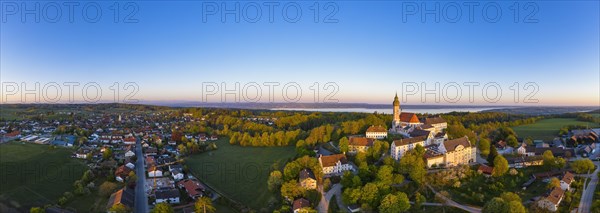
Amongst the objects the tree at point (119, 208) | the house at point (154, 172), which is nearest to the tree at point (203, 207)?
the tree at point (119, 208)

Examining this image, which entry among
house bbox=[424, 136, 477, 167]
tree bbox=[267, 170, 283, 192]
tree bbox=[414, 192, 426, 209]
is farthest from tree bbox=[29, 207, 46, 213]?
house bbox=[424, 136, 477, 167]

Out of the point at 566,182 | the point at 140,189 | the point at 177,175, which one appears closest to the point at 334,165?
the point at 177,175

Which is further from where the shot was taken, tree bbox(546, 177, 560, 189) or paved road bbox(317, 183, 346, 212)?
tree bbox(546, 177, 560, 189)

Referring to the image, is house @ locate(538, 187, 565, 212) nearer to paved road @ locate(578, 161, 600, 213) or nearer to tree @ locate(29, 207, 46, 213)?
paved road @ locate(578, 161, 600, 213)

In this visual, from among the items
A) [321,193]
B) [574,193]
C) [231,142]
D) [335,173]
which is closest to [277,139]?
[231,142]

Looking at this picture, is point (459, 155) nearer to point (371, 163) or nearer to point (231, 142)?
point (371, 163)

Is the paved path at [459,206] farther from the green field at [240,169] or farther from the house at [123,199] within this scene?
the house at [123,199]

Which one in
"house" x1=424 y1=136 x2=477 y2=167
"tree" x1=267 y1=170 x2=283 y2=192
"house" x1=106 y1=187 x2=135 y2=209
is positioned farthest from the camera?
"house" x1=424 y1=136 x2=477 y2=167
